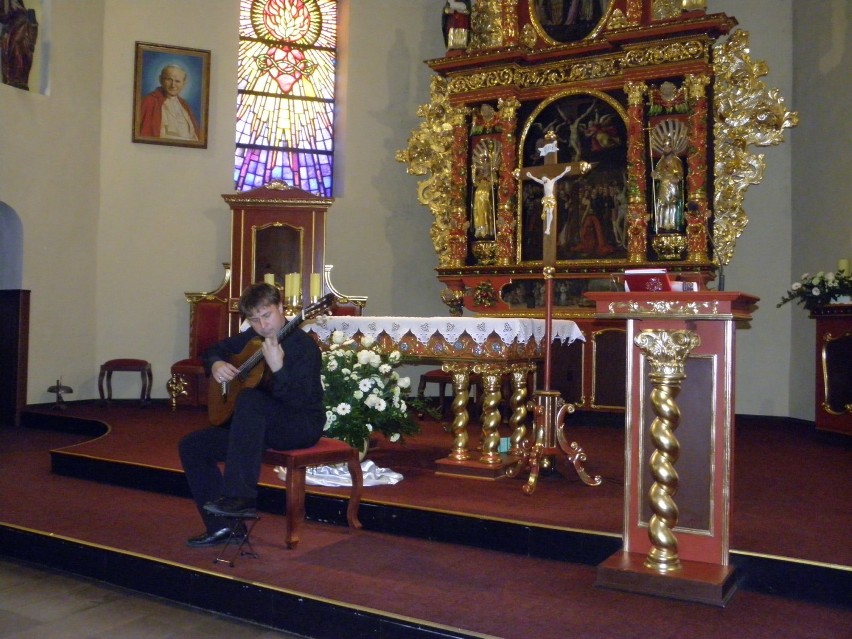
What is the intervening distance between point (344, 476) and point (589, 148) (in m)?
5.64

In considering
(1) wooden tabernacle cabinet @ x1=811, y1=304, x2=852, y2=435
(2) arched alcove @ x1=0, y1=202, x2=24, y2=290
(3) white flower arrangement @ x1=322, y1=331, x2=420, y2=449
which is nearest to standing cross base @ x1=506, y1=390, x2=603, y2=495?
(3) white flower arrangement @ x1=322, y1=331, x2=420, y2=449

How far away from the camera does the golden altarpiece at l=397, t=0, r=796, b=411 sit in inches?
352

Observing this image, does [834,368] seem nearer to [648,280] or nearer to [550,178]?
[550,178]

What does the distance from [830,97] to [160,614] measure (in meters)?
8.57

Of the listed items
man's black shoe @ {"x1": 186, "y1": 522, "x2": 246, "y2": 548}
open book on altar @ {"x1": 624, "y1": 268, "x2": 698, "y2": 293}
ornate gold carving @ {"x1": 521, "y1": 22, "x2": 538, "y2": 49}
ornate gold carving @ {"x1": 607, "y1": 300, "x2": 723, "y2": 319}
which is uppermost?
ornate gold carving @ {"x1": 521, "y1": 22, "x2": 538, "y2": 49}

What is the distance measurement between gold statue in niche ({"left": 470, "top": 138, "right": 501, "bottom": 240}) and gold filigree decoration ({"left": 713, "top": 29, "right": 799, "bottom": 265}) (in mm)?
2540

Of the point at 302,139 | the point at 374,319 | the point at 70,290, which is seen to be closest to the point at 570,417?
the point at 374,319

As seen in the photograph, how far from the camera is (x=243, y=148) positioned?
37.5 feet

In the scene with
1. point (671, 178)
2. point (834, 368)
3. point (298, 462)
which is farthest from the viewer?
point (671, 178)

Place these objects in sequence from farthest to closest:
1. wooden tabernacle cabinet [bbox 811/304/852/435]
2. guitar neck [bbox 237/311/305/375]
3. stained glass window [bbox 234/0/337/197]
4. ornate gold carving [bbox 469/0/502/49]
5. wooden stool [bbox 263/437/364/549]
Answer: stained glass window [bbox 234/0/337/197]
ornate gold carving [bbox 469/0/502/49]
wooden tabernacle cabinet [bbox 811/304/852/435]
wooden stool [bbox 263/437/364/549]
guitar neck [bbox 237/311/305/375]

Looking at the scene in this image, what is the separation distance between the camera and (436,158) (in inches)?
416

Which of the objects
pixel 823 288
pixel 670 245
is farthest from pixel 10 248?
pixel 823 288

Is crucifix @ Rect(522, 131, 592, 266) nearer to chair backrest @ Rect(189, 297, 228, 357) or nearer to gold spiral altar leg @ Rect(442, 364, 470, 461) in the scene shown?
gold spiral altar leg @ Rect(442, 364, 470, 461)

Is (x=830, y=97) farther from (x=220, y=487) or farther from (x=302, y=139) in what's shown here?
(x=220, y=487)
